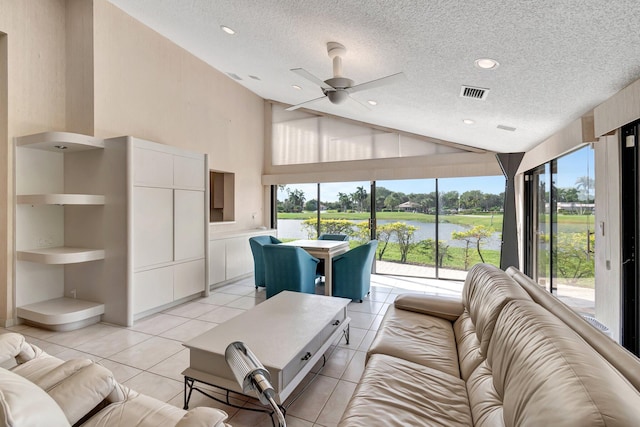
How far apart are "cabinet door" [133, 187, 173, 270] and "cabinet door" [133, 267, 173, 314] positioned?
13cm

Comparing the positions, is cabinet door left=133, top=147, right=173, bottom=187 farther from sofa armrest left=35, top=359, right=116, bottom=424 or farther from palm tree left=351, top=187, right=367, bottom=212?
palm tree left=351, top=187, right=367, bottom=212

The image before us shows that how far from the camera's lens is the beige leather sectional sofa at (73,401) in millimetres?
886

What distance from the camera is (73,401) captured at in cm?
121

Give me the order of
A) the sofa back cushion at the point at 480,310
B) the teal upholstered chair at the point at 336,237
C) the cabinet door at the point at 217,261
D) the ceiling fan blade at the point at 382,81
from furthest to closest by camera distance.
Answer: the teal upholstered chair at the point at 336,237
the cabinet door at the point at 217,261
the ceiling fan blade at the point at 382,81
the sofa back cushion at the point at 480,310

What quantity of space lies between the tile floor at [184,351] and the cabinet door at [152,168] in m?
1.78

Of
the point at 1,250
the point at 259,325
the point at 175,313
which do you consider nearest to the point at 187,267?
the point at 175,313

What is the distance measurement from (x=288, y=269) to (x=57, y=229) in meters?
3.12

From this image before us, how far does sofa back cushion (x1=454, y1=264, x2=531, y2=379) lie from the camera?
6.06ft

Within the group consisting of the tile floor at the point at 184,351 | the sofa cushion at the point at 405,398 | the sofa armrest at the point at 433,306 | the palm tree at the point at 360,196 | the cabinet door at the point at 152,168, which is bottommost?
the tile floor at the point at 184,351

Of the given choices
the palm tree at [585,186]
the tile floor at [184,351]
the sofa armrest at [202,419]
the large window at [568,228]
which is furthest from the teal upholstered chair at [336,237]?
the sofa armrest at [202,419]

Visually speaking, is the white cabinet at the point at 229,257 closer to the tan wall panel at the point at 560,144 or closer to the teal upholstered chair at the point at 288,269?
the teal upholstered chair at the point at 288,269

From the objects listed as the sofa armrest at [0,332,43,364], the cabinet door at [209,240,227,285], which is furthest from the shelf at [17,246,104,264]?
the sofa armrest at [0,332,43,364]

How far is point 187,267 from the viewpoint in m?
4.41

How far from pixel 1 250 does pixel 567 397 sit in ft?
17.3
